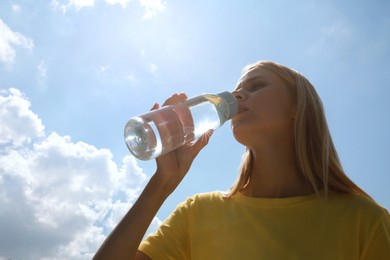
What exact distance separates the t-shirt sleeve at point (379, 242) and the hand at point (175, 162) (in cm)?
115

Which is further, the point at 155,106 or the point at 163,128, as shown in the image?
the point at 155,106

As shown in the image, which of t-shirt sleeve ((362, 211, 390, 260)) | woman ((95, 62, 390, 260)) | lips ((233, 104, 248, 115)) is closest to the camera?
t-shirt sleeve ((362, 211, 390, 260))

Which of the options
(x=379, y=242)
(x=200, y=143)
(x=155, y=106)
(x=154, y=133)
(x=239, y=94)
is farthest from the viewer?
(x=239, y=94)

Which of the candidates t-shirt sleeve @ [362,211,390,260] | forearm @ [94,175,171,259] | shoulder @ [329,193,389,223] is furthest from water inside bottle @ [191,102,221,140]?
t-shirt sleeve @ [362,211,390,260]

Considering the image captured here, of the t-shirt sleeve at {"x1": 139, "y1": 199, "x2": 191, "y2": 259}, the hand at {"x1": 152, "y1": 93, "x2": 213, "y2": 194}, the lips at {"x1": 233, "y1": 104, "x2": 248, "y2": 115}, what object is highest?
the lips at {"x1": 233, "y1": 104, "x2": 248, "y2": 115}

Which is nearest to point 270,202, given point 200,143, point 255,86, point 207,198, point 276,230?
point 276,230

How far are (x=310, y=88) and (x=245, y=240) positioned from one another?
1.30 meters

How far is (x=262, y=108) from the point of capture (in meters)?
2.52

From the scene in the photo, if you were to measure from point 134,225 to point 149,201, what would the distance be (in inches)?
7.0

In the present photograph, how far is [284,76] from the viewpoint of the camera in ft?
9.00

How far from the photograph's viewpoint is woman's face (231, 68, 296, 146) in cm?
252

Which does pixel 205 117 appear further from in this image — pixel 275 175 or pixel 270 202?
pixel 270 202

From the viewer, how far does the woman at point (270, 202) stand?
6.88 feet

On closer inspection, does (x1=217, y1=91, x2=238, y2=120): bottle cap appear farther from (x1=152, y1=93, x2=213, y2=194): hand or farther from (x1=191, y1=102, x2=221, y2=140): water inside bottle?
(x1=152, y1=93, x2=213, y2=194): hand
